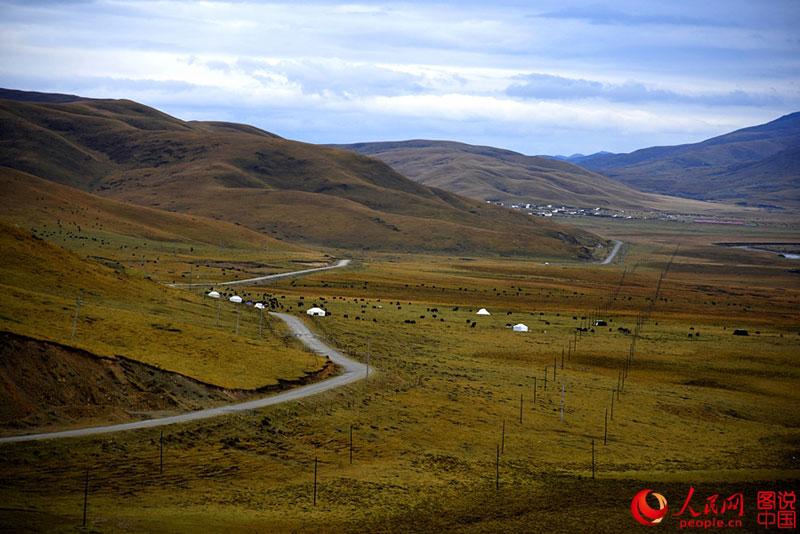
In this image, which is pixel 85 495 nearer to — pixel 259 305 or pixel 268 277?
pixel 259 305

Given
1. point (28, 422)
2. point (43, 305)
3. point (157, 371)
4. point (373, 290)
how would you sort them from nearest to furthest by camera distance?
point (28, 422) → point (157, 371) → point (43, 305) → point (373, 290)

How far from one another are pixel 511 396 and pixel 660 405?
37.3ft

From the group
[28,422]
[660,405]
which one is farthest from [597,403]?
[28,422]

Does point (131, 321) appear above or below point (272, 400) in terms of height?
above

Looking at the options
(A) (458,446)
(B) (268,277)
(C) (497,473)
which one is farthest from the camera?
(B) (268,277)

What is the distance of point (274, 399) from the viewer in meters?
56.1

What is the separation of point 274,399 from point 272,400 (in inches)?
12.7

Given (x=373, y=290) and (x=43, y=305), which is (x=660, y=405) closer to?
(x=43, y=305)

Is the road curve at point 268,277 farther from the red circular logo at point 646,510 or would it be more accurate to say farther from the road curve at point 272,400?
the red circular logo at point 646,510

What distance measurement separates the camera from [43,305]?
62.3 m

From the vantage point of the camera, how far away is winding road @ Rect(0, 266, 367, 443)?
43969 mm

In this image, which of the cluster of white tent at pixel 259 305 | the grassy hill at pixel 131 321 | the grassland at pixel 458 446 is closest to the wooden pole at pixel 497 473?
the grassland at pixel 458 446

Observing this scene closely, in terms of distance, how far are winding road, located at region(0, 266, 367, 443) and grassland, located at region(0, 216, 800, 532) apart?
1131mm

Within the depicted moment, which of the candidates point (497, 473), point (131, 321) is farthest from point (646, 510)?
point (131, 321)
